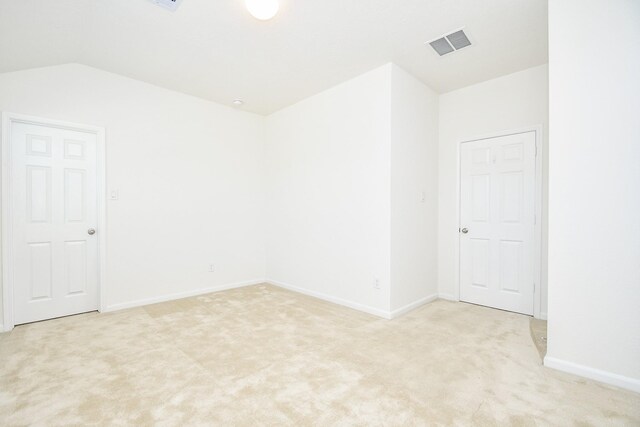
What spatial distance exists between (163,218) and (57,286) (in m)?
1.27

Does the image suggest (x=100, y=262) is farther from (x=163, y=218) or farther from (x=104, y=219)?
(x=163, y=218)

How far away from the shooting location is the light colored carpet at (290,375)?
171 cm

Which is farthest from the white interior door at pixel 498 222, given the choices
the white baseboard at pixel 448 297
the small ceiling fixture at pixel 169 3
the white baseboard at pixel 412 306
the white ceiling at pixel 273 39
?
the small ceiling fixture at pixel 169 3

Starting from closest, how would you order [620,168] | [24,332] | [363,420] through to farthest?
[363,420] < [620,168] < [24,332]

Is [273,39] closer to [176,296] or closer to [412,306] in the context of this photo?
[412,306]

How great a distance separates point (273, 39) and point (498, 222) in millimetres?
3216

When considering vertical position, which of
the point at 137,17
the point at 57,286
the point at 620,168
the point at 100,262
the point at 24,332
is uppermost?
the point at 137,17

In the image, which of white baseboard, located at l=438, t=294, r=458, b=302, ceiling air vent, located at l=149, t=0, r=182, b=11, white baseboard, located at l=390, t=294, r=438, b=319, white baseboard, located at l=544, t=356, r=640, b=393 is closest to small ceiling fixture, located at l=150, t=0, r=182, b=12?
ceiling air vent, located at l=149, t=0, r=182, b=11

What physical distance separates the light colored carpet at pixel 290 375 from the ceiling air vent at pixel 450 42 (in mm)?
2765

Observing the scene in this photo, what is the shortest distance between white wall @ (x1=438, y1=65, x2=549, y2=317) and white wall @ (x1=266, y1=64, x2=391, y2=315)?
4.00 ft

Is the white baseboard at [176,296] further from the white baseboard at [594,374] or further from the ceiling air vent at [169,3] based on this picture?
the white baseboard at [594,374]

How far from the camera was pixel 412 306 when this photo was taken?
359 centimetres

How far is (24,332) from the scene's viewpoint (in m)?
2.88

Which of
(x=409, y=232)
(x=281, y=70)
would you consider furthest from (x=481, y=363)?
(x=281, y=70)
